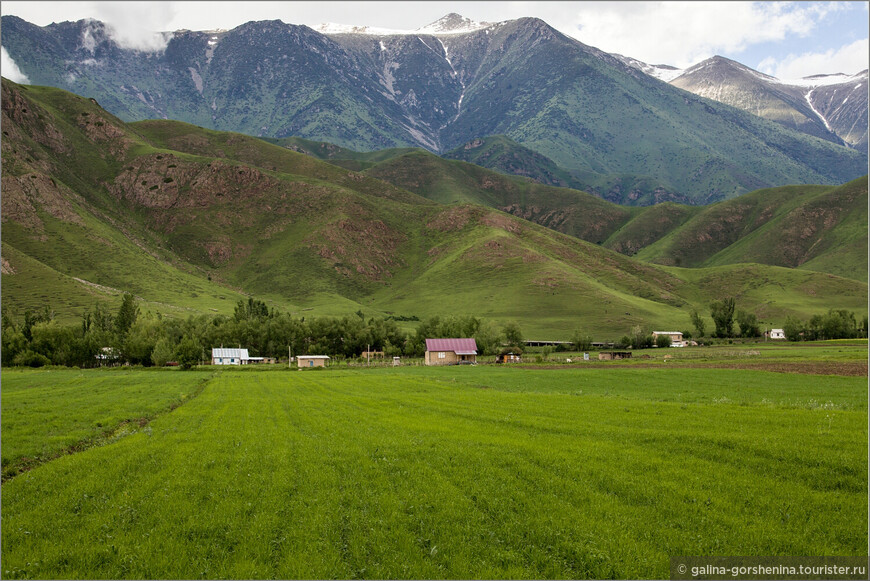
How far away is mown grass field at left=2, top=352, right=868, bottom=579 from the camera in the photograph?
37.3 ft

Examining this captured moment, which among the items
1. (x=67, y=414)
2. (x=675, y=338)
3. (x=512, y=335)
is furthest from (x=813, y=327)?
(x=67, y=414)

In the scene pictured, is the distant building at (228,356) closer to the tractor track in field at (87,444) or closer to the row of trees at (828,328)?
the tractor track in field at (87,444)

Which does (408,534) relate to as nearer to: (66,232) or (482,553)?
(482,553)

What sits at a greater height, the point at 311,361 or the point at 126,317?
the point at 126,317

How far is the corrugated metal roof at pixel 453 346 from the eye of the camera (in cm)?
12412

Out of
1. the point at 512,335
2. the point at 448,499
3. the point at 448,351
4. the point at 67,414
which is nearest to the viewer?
the point at 448,499

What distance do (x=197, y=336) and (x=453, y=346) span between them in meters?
68.6

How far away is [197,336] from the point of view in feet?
448

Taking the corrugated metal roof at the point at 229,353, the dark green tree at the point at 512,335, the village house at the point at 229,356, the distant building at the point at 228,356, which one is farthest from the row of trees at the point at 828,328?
the corrugated metal roof at the point at 229,353

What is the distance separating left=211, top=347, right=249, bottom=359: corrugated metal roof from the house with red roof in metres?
50.8

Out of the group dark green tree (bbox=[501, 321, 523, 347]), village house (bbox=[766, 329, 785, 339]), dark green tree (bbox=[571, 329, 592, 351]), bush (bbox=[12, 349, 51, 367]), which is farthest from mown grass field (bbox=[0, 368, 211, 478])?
village house (bbox=[766, 329, 785, 339])

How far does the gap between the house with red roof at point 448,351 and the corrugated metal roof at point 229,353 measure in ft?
167

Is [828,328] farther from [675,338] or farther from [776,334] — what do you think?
[675,338]

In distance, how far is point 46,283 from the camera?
539 feet
